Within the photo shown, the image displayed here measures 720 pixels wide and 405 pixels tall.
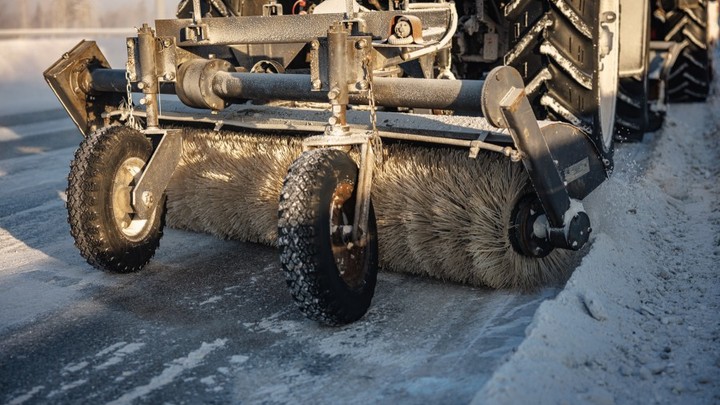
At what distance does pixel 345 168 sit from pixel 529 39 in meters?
1.64

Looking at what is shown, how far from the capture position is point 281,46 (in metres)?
5.30

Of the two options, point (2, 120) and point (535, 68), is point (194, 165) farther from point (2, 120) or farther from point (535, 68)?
point (2, 120)

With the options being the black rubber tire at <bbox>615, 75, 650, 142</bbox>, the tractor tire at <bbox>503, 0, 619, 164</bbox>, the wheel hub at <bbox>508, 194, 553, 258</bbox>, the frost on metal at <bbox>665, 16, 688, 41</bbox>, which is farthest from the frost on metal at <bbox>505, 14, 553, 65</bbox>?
the frost on metal at <bbox>665, 16, 688, 41</bbox>

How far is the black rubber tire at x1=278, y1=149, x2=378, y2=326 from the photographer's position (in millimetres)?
3482

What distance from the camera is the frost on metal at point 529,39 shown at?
4.79 metres

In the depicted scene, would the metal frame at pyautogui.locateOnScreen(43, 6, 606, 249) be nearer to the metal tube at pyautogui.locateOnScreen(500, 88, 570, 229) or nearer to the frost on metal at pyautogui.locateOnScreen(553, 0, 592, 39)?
the metal tube at pyautogui.locateOnScreen(500, 88, 570, 229)

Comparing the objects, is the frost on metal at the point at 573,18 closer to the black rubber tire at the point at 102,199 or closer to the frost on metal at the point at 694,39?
the black rubber tire at the point at 102,199

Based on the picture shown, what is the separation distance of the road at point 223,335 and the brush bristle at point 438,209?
0.33 feet

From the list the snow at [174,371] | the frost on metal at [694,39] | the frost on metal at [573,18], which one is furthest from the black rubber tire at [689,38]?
the snow at [174,371]

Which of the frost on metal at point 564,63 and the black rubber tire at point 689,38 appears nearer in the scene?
the frost on metal at point 564,63

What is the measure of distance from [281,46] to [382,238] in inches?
59.6

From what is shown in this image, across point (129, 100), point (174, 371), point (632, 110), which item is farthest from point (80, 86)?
point (632, 110)

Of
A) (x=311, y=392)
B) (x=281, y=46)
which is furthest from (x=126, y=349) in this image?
(x=281, y=46)

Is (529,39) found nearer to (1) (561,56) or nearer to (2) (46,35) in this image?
(1) (561,56)
